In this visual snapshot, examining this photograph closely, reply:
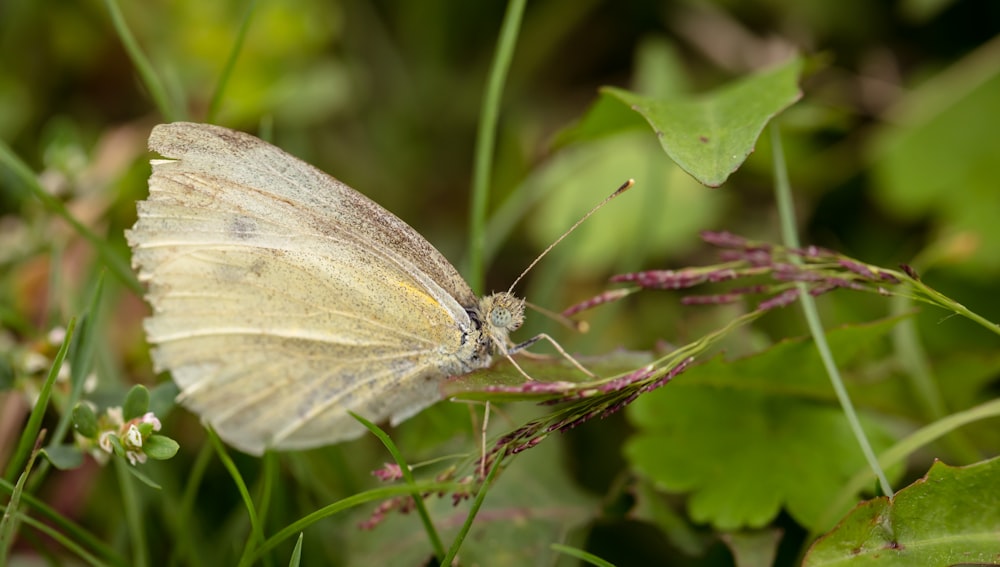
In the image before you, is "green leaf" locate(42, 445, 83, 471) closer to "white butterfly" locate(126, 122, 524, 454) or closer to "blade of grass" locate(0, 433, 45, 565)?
"blade of grass" locate(0, 433, 45, 565)

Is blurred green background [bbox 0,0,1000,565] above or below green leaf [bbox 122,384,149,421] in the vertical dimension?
above

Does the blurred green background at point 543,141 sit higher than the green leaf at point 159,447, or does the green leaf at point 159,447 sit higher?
the blurred green background at point 543,141

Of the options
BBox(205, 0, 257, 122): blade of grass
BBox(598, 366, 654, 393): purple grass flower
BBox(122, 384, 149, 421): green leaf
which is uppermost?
BBox(205, 0, 257, 122): blade of grass

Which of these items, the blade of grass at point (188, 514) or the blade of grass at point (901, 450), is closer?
the blade of grass at point (901, 450)

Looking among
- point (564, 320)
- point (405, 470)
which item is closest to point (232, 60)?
point (564, 320)

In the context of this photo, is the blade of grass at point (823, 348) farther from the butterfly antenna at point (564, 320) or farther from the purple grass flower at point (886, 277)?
the butterfly antenna at point (564, 320)

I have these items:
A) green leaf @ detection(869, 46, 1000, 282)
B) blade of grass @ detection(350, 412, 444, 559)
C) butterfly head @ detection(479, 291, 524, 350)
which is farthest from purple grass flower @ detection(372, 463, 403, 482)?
green leaf @ detection(869, 46, 1000, 282)

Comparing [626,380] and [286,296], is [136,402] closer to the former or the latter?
[286,296]

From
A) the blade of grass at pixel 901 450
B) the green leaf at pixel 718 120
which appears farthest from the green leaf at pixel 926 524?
the green leaf at pixel 718 120
